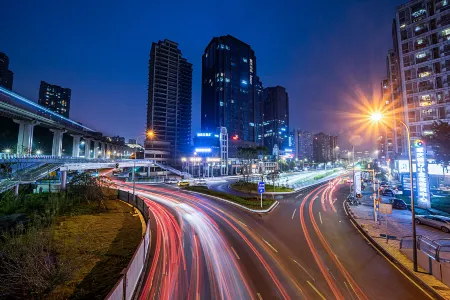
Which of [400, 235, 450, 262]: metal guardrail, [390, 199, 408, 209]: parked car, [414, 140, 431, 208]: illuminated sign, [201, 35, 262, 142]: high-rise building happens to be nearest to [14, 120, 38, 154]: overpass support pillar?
[400, 235, 450, 262]: metal guardrail

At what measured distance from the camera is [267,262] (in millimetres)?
12617

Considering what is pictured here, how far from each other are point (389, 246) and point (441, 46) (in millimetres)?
61821

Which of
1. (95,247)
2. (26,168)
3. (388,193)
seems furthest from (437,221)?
(26,168)

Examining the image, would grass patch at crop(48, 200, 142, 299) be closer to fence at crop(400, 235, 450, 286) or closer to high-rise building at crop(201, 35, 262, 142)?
fence at crop(400, 235, 450, 286)

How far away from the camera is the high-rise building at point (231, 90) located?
443 feet

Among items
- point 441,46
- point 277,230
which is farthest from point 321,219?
point 441,46

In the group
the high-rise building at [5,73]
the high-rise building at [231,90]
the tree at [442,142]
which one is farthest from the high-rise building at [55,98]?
the tree at [442,142]

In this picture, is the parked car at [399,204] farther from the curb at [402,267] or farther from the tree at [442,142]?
the tree at [442,142]

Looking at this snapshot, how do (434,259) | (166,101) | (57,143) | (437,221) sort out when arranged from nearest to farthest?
1. (434,259)
2. (437,221)
3. (57,143)
4. (166,101)

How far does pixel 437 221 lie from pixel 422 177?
10211 millimetres

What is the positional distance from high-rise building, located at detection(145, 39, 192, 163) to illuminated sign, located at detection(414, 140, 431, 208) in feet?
321

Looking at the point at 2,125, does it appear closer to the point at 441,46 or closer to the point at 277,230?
the point at 277,230

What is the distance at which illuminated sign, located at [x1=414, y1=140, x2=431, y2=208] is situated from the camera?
86.1 ft

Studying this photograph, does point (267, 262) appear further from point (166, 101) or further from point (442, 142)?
point (166, 101)
